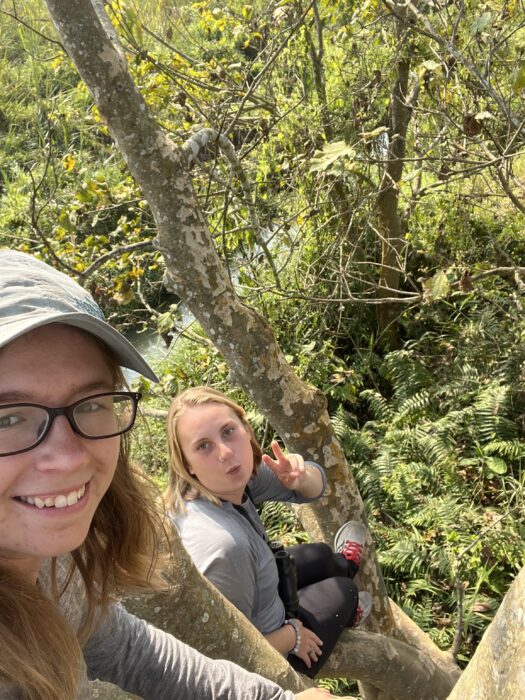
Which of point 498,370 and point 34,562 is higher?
point 34,562

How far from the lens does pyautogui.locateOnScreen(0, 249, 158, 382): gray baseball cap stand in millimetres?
977

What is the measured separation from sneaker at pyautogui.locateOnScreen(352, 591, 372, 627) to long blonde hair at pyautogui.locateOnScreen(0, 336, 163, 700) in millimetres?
1529

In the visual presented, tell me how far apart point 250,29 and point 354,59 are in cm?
110

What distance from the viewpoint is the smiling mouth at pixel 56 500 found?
1.05 meters

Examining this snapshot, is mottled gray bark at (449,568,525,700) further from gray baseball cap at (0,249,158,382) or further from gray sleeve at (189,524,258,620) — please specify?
gray sleeve at (189,524,258,620)

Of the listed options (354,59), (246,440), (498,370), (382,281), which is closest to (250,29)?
(354,59)

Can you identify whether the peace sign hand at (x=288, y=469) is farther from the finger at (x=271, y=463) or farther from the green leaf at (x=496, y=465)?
the green leaf at (x=496, y=465)

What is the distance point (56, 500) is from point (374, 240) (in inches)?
215

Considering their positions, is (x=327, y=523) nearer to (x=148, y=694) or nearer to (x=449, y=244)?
(x=148, y=694)

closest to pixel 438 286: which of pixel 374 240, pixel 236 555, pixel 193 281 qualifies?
pixel 193 281

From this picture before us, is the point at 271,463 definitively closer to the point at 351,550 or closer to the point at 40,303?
the point at 351,550

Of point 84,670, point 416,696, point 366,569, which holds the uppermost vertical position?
point 84,670

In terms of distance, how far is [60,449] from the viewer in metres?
1.06

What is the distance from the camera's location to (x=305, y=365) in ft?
18.6
